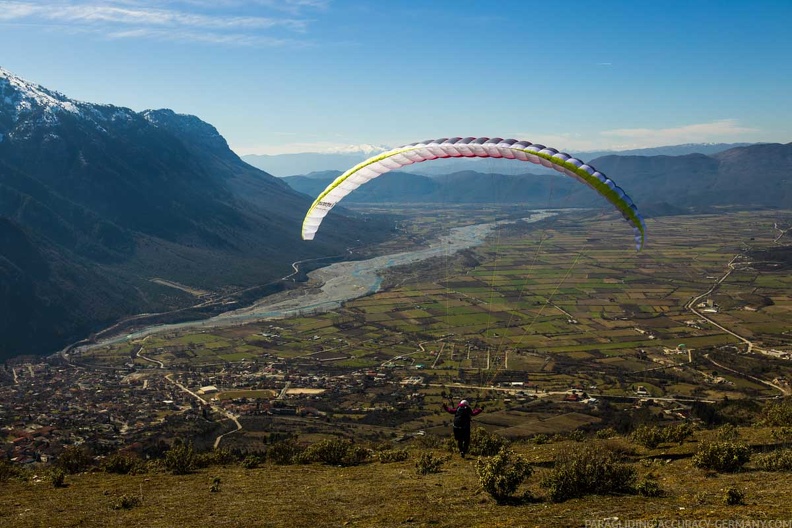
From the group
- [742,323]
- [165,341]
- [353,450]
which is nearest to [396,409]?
[353,450]

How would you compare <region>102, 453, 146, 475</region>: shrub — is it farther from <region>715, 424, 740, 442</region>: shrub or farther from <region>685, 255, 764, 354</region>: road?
<region>685, 255, 764, 354</region>: road

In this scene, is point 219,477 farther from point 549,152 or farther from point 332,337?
point 332,337

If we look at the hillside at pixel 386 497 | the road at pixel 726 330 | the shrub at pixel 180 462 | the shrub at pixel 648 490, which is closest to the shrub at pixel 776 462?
the hillside at pixel 386 497

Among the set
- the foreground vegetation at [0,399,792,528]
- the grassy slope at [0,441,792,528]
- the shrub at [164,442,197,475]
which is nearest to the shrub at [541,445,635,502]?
the foreground vegetation at [0,399,792,528]

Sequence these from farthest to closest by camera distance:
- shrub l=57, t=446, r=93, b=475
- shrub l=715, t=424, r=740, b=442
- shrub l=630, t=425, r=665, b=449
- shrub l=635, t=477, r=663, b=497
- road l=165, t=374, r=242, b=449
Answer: road l=165, t=374, r=242, b=449 < shrub l=57, t=446, r=93, b=475 < shrub l=630, t=425, r=665, b=449 < shrub l=715, t=424, r=740, b=442 < shrub l=635, t=477, r=663, b=497

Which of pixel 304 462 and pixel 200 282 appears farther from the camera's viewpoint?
pixel 200 282

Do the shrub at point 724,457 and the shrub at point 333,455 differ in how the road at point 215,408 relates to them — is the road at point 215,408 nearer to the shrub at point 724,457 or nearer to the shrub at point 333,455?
the shrub at point 333,455
